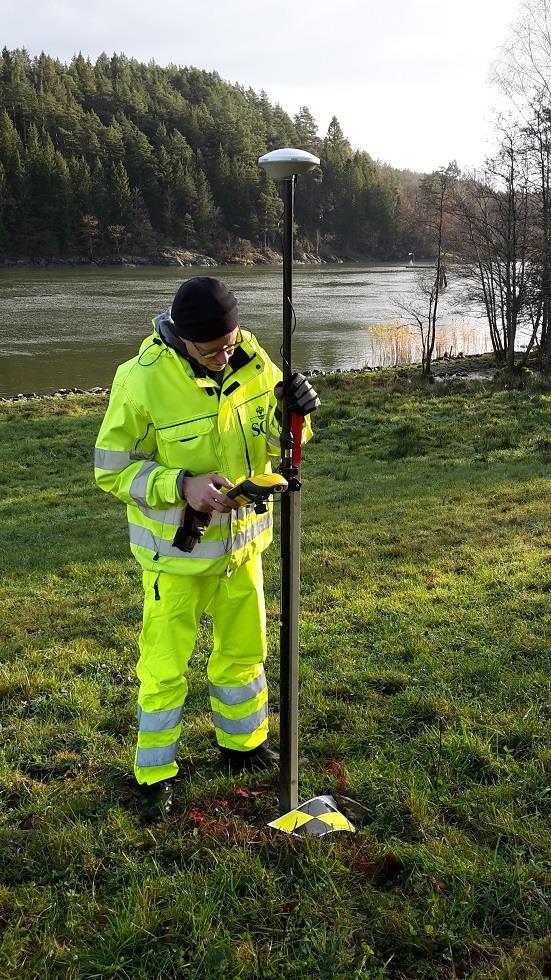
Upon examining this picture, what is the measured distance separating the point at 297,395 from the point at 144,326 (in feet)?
113

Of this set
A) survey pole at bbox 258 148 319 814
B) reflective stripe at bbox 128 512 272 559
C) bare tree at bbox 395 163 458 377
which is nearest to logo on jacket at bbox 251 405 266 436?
survey pole at bbox 258 148 319 814

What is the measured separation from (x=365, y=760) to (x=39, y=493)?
8.00 metres

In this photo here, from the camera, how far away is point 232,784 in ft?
10.5

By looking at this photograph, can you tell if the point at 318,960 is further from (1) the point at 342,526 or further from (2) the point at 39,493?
(2) the point at 39,493

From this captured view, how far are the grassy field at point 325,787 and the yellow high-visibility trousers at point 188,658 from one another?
227 millimetres

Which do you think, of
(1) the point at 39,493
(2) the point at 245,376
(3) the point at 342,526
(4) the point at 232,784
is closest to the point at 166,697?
(4) the point at 232,784

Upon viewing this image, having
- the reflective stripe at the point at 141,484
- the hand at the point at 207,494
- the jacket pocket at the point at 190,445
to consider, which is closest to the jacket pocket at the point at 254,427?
the jacket pocket at the point at 190,445

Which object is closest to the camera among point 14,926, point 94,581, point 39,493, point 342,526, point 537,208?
point 14,926

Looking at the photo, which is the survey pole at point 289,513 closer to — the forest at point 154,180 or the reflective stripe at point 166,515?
the reflective stripe at point 166,515

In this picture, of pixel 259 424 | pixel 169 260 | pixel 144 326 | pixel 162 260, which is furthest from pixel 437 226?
pixel 162 260

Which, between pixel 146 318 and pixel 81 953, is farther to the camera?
pixel 146 318

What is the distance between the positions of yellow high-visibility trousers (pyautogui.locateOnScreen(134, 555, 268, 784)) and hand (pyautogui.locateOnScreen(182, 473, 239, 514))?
0.42 m

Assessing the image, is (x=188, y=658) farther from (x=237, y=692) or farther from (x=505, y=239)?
(x=505, y=239)

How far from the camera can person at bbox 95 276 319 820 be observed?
9.22ft
